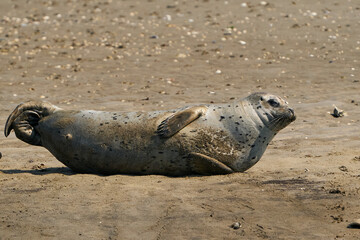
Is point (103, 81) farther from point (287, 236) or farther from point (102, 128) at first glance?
point (287, 236)

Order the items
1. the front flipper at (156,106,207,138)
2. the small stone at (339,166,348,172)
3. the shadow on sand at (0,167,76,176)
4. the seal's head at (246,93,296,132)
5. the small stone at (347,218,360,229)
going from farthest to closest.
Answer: the shadow on sand at (0,167,76,176), the seal's head at (246,93,296,132), the small stone at (339,166,348,172), the front flipper at (156,106,207,138), the small stone at (347,218,360,229)

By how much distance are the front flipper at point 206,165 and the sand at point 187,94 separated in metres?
0.08

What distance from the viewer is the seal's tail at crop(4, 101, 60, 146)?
288 inches

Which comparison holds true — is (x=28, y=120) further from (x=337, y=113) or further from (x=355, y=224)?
(x=337, y=113)

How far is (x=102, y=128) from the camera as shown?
705cm

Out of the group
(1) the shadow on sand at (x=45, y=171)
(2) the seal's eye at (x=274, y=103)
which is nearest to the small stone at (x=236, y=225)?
(2) the seal's eye at (x=274, y=103)

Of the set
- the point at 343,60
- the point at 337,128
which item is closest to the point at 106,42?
the point at 343,60

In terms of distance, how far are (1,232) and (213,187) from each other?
6.04 feet

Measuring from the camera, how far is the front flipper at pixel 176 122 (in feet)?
22.4

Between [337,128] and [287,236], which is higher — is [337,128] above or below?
below

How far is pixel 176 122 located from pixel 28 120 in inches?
60.2

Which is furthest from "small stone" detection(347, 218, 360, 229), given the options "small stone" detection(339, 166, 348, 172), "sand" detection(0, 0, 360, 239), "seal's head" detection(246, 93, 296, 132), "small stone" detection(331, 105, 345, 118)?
"small stone" detection(331, 105, 345, 118)

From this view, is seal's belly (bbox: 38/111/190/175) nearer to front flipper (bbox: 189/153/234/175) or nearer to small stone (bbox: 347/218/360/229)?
front flipper (bbox: 189/153/234/175)

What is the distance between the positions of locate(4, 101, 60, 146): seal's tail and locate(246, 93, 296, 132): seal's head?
1.99m
